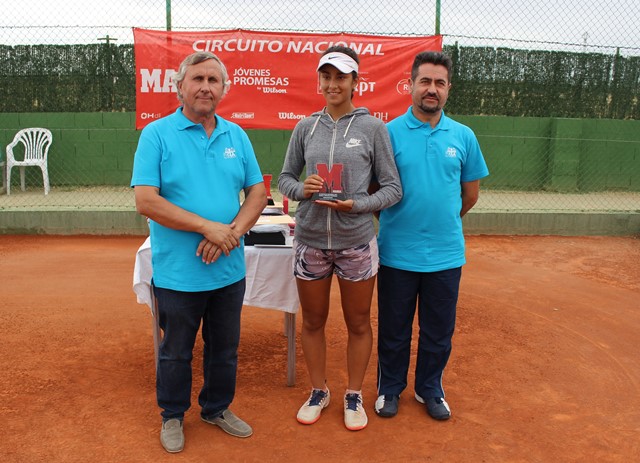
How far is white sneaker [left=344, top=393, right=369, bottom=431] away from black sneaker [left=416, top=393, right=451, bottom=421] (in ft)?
1.21

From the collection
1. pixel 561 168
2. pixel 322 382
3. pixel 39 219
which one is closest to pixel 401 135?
pixel 322 382

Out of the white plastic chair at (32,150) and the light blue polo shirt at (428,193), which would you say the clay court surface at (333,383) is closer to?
the light blue polo shirt at (428,193)

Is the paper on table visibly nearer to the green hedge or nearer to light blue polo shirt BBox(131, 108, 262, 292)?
light blue polo shirt BBox(131, 108, 262, 292)

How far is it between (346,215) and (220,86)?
86 centimetres

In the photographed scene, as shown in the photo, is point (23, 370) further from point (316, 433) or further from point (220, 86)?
point (220, 86)

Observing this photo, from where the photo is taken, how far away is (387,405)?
3363mm

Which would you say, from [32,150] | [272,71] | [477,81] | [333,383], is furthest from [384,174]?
[32,150]

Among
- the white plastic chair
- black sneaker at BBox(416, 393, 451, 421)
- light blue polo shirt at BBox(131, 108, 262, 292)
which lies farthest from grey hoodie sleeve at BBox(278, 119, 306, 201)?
the white plastic chair

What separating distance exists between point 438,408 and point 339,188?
1.38 meters

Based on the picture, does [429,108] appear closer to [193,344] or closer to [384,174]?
[384,174]

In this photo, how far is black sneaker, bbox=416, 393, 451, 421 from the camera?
331cm

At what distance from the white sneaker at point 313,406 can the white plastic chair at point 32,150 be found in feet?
25.5

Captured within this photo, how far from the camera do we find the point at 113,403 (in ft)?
11.2

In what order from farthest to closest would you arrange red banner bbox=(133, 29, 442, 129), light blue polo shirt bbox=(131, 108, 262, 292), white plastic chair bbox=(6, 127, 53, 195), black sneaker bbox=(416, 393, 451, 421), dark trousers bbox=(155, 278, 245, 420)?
white plastic chair bbox=(6, 127, 53, 195) → red banner bbox=(133, 29, 442, 129) → black sneaker bbox=(416, 393, 451, 421) → dark trousers bbox=(155, 278, 245, 420) → light blue polo shirt bbox=(131, 108, 262, 292)
